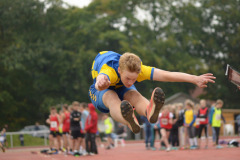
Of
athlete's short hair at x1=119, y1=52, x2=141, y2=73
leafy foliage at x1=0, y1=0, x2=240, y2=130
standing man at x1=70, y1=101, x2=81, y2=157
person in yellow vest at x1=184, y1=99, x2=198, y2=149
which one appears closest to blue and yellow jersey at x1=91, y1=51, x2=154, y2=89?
athlete's short hair at x1=119, y1=52, x2=141, y2=73

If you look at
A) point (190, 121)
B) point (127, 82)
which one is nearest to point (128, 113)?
point (127, 82)

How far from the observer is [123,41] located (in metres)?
41.6

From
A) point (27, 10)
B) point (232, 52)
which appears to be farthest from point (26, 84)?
point (232, 52)

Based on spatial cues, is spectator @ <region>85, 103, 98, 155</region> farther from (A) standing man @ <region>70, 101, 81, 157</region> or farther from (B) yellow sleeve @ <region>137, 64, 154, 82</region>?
(B) yellow sleeve @ <region>137, 64, 154, 82</region>

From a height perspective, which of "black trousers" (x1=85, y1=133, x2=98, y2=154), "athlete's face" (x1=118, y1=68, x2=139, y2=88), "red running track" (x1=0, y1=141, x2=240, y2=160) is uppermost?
"athlete's face" (x1=118, y1=68, x2=139, y2=88)

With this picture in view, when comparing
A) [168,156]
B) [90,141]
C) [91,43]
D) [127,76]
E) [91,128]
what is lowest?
[168,156]

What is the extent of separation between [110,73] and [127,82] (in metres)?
0.33

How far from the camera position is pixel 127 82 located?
7160 mm

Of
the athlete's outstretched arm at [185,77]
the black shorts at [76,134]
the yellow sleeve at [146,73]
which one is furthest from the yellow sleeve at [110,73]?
the black shorts at [76,134]

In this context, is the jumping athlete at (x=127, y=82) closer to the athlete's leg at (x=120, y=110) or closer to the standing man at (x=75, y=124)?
the athlete's leg at (x=120, y=110)

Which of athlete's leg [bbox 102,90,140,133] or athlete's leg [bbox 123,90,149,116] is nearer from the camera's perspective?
athlete's leg [bbox 102,90,140,133]

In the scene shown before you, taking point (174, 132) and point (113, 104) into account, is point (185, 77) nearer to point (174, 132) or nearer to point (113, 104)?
point (113, 104)

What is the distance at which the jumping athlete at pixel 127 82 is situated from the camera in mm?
6852

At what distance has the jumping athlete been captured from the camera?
22.5 ft
